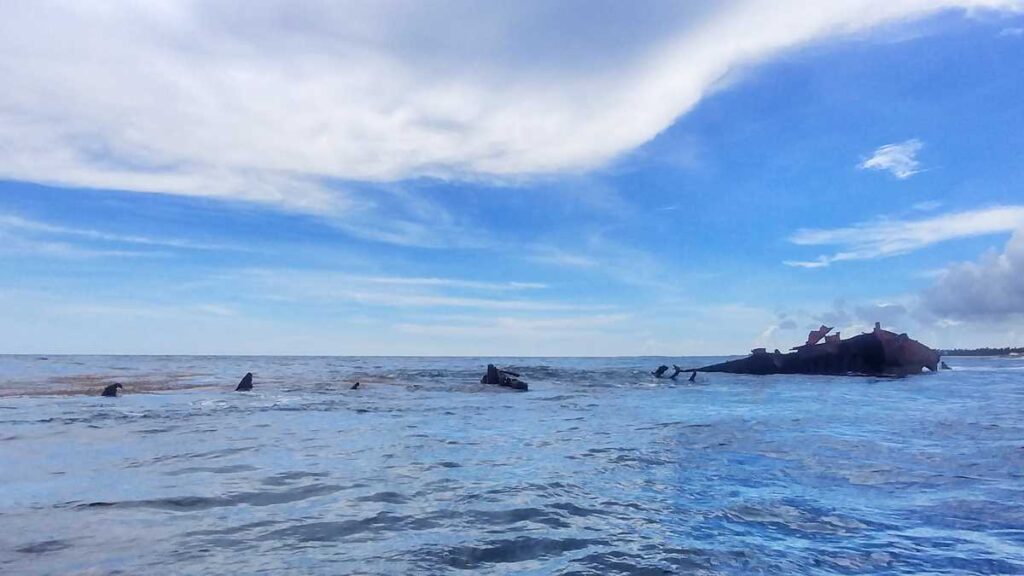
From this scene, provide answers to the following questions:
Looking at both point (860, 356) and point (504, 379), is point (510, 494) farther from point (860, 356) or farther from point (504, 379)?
point (860, 356)

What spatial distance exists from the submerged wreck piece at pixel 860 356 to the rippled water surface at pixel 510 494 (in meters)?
35.2

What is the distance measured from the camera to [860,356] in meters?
57.2

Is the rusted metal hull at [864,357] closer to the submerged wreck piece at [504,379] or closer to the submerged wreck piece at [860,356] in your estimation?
the submerged wreck piece at [860,356]

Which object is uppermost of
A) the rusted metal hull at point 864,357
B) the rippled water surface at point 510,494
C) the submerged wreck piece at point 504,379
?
the rusted metal hull at point 864,357

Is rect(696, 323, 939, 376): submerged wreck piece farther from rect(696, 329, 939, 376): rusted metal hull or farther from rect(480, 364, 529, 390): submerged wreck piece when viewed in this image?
rect(480, 364, 529, 390): submerged wreck piece

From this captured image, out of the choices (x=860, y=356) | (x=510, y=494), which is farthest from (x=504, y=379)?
(x=860, y=356)

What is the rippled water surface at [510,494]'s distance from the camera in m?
8.05

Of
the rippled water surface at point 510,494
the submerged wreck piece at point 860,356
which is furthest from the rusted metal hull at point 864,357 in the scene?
the rippled water surface at point 510,494

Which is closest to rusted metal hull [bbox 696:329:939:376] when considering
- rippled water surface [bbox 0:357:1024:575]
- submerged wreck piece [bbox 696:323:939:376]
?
submerged wreck piece [bbox 696:323:939:376]

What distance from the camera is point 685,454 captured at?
16.0 m

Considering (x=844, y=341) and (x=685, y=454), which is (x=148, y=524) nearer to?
(x=685, y=454)

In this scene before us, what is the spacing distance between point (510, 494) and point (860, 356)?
56059 mm

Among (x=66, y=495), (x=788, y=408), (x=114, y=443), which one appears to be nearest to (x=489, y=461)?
(x=66, y=495)

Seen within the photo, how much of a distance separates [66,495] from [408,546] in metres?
7.53
